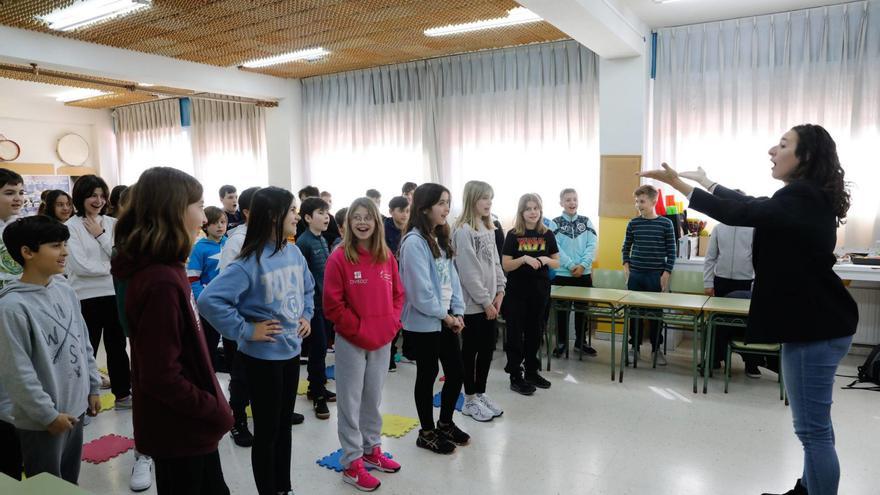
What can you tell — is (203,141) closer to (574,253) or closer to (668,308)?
(574,253)

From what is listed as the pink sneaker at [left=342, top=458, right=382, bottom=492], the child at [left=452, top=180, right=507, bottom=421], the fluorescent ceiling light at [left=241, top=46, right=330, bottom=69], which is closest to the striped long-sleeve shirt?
the child at [left=452, top=180, right=507, bottom=421]

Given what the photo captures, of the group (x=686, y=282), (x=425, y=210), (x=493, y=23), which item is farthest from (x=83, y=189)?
(x=686, y=282)

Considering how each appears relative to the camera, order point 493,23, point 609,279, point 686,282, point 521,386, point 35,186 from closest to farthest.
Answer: point 521,386 → point 686,282 → point 609,279 → point 493,23 → point 35,186

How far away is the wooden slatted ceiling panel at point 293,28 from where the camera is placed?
15.3 feet

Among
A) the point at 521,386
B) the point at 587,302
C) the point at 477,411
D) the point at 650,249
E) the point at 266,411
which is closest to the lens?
the point at 266,411

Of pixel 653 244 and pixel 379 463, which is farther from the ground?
pixel 653 244

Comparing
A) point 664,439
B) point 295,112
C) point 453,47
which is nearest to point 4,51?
point 295,112

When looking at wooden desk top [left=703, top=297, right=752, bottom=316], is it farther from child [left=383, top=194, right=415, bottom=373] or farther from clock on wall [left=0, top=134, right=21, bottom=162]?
clock on wall [left=0, top=134, right=21, bottom=162]

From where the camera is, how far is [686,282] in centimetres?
496

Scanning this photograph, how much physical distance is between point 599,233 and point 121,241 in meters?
5.10

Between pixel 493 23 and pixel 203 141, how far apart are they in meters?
5.53

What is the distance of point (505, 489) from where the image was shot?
8.89 feet

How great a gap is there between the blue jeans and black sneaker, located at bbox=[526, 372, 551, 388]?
6.96 feet

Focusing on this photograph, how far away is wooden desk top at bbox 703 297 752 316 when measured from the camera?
3.82 m
